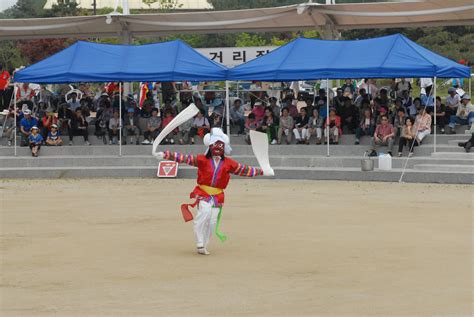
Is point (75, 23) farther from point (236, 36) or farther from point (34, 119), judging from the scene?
point (236, 36)

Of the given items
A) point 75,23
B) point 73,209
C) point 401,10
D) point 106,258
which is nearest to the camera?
point 106,258

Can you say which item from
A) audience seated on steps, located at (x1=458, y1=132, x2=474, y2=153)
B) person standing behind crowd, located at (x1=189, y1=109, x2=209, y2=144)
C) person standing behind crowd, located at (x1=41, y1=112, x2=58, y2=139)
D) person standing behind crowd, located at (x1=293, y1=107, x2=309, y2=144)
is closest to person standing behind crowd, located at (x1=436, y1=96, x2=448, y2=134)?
audience seated on steps, located at (x1=458, y1=132, x2=474, y2=153)

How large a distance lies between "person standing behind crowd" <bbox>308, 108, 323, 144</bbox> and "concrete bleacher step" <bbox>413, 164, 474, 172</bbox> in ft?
9.95

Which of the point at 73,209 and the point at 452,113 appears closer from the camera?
the point at 73,209

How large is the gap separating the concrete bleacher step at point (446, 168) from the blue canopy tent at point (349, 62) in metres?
1.99

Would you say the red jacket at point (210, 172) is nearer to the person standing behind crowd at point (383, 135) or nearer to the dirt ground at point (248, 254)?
the dirt ground at point (248, 254)

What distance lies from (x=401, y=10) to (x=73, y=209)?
13.1 m

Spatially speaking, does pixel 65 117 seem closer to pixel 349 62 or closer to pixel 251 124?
pixel 251 124

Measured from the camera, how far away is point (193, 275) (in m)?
12.1

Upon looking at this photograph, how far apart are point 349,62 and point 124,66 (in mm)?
5492

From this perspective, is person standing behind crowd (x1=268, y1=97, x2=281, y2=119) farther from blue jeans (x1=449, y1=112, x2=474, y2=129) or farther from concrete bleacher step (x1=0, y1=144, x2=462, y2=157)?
blue jeans (x1=449, y1=112, x2=474, y2=129)

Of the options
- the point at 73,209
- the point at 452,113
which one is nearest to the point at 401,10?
the point at 452,113

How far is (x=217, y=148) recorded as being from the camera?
13.8 metres

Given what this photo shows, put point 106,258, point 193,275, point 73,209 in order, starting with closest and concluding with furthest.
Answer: point 193,275 < point 106,258 < point 73,209
